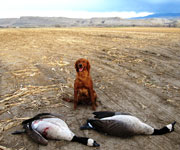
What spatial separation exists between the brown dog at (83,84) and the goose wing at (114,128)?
3.24ft

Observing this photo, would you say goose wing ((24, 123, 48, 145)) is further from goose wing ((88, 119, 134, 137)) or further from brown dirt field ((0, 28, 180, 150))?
goose wing ((88, 119, 134, 137))

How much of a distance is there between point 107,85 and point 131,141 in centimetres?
269

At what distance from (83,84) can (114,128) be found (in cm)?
134

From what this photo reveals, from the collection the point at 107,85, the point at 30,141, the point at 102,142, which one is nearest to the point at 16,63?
the point at 107,85

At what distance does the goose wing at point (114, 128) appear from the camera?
368cm

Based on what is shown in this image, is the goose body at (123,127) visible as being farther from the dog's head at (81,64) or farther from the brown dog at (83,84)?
the dog's head at (81,64)

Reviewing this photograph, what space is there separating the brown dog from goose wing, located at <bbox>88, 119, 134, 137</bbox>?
0.99 m

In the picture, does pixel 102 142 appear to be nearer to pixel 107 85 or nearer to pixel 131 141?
pixel 131 141

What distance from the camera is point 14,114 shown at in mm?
4516

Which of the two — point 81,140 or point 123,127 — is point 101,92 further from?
point 81,140

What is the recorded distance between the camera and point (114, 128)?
368cm

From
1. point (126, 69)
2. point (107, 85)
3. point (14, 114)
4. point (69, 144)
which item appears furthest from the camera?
point (126, 69)

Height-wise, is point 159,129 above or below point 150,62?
below

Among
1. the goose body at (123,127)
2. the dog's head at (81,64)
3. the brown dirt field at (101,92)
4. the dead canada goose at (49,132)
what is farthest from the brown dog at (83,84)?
the dead canada goose at (49,132)
